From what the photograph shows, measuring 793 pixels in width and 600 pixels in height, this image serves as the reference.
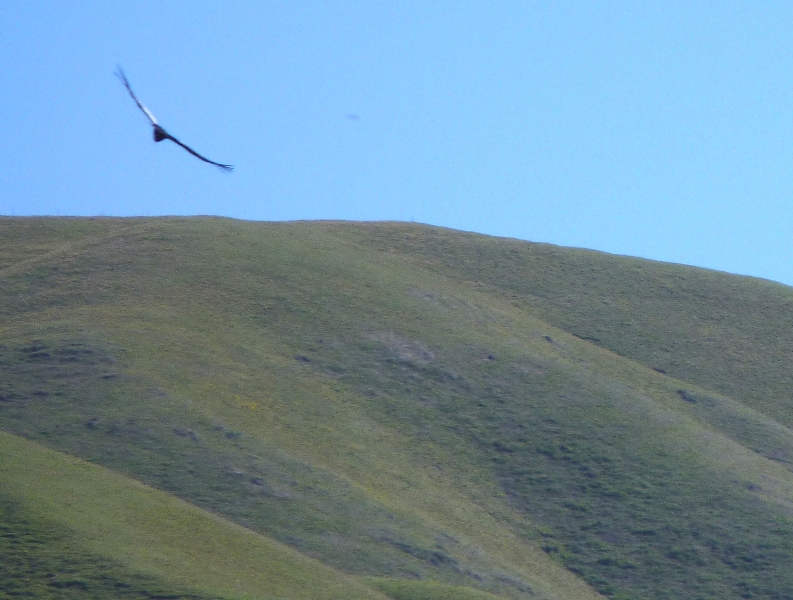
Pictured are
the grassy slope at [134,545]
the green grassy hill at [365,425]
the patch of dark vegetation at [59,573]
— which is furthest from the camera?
the green grassy hill at [365,425]

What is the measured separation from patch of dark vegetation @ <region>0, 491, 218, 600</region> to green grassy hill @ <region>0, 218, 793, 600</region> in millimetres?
57

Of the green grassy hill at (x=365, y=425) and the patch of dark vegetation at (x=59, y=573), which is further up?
the green grassy hill at (x=365, y=425)

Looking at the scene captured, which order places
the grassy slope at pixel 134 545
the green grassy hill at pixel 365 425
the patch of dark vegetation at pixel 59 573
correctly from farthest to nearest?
the green grassy hill at pixel 365 425
the grassy slope at pixel 134 545
the patch of dark vegetation at pixel 59 573

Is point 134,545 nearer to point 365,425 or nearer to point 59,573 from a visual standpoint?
point 59,573

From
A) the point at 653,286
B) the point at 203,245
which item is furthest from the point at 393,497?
the point at 653,286

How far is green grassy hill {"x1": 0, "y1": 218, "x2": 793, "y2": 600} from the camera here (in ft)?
96.9

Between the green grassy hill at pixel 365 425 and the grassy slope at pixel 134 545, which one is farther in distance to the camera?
the green grassy hill at pixel 365 425

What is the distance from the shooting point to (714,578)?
123 feet

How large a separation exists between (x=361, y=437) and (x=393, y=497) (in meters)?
4.84

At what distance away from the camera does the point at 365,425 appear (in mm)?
43531

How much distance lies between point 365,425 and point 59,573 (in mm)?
19863

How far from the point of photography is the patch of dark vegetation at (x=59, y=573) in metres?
24.3

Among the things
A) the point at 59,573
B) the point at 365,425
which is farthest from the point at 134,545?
the point at 365,425

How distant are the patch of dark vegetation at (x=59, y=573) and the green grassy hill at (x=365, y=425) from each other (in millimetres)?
57
